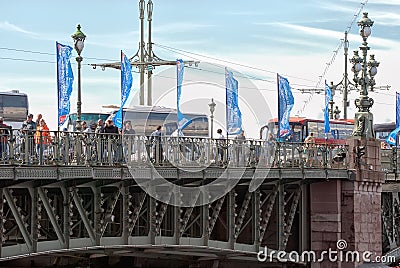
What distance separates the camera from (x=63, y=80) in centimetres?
3594

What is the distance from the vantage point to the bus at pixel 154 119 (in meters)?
48.3

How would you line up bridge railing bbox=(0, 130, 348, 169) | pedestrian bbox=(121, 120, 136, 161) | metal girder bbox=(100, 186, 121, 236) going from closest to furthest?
bridge railing bbox=(0, 130, 348, 169), metal girder bbox=(100, 186, 121, 236), pedestrian bbox=(121, 120, 136, 161)

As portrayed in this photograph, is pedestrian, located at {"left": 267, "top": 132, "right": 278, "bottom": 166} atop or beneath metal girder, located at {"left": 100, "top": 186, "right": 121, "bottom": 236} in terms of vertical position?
atop

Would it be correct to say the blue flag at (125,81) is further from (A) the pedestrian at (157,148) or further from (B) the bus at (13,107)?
(B) the bus at (13,107)

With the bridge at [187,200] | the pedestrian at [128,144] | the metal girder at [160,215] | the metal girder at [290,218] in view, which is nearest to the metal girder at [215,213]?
the bridge at [187,200]

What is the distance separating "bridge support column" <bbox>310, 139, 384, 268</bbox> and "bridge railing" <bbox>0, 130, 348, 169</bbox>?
2.68 feet

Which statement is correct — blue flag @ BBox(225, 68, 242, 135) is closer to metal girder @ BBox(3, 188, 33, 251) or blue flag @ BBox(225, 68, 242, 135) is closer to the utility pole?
metal girder @ BBox(3, 188, 33, 251)

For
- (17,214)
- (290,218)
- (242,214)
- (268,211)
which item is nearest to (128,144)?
(17,214)

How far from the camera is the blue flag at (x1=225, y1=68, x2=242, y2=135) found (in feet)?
129

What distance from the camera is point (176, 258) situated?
4275cm

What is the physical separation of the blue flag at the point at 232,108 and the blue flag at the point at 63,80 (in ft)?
21.0

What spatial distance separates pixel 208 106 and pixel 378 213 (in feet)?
28.0

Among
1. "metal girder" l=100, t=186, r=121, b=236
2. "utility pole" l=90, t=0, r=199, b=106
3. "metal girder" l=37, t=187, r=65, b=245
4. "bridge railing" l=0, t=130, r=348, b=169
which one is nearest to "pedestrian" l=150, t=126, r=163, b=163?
"bridge railing" l=0, t=130, r=348, b=169

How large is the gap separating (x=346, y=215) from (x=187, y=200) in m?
9.49
